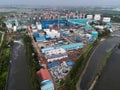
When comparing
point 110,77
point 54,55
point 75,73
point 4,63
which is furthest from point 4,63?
point 110,77

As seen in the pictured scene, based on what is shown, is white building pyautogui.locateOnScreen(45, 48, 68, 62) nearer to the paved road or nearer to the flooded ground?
the paved road

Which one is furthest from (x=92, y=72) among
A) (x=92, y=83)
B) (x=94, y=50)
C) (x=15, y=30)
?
(x=15, y=30)

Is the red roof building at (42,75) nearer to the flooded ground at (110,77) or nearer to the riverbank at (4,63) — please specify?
the riverbank at (4,63)

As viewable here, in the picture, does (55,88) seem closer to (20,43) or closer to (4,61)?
(4,61)

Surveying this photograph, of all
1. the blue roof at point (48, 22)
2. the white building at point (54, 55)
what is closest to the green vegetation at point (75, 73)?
the white building at point (54, 55)

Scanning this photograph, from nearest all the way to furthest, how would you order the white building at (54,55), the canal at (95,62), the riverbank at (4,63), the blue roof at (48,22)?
the riverbank at (4,63) < the canal at (95,62) < the white building at (54,55) < the blue roof at (48,22)

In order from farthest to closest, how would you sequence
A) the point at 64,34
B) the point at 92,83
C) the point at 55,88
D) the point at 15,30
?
the point at 15,30 < the point at 64,34 < the point at 92,83 < the point at 55,88

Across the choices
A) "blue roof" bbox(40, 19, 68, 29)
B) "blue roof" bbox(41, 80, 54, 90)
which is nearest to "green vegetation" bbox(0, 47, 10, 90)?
"blue roof" bbox(41, 80, 54, 90)
